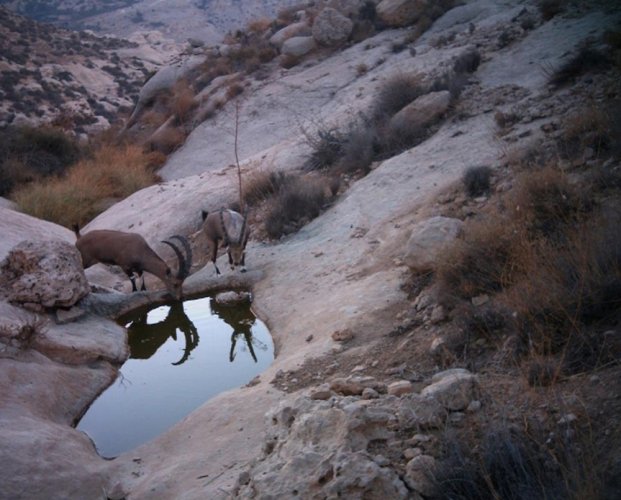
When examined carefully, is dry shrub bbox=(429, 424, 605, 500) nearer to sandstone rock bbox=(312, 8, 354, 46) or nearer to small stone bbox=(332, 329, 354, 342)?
small stone bbox=(332, 329, 354, 342)

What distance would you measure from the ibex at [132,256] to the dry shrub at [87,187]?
402 cm

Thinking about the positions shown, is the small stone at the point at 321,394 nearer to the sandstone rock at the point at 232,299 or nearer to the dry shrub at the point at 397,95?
the sandstone rock at the point at 232,299

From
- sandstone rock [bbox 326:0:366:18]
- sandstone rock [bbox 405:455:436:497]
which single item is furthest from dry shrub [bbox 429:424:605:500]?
sandstone rock [bbox 326:0:366:18]

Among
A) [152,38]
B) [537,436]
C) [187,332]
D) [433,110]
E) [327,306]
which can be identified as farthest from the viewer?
[152,38]

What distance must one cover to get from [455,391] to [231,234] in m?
6.87

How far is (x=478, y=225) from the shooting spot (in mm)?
6203

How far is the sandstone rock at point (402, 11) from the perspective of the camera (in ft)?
69.4

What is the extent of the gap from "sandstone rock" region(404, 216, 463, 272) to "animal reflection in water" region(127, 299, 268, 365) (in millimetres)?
2332

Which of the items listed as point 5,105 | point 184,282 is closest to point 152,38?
point 5,105

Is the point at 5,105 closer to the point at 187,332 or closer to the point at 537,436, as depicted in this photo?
the point at 187,332

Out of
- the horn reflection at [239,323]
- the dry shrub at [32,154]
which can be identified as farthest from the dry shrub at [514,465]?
the dry shrub at [32,154]

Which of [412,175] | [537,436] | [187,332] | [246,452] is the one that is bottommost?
[187,332]

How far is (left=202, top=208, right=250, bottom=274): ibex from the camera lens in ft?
32.7

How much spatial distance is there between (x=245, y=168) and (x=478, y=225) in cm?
941
